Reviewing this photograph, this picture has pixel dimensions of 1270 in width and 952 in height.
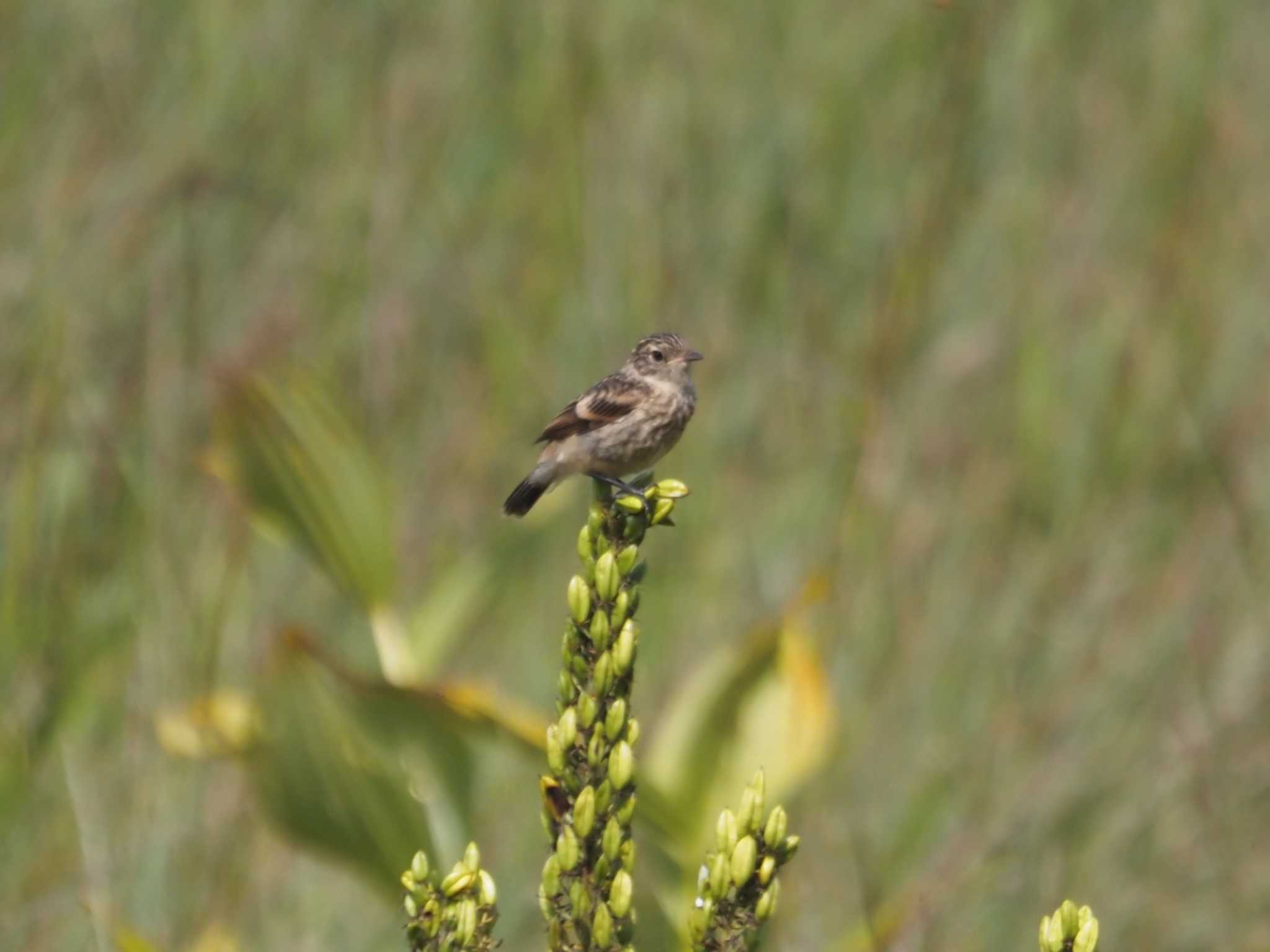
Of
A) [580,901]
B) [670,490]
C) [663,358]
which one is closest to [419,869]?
[580,901]

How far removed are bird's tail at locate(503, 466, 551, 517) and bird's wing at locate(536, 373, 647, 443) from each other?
0.08 metres

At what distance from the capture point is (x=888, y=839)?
4.57m

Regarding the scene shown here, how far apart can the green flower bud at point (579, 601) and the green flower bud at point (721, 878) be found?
1.02ft

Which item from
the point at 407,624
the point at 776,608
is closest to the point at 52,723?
the point at 407,624

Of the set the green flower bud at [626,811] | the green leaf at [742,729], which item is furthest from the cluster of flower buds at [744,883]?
the green leaf at [742,729]

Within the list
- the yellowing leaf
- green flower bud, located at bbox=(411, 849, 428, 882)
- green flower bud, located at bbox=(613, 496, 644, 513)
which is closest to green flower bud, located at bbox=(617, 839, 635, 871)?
green flower bud, located at bbox=(411, 849, 428, 882)

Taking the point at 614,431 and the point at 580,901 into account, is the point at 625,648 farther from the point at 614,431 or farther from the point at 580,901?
the point at 614,431

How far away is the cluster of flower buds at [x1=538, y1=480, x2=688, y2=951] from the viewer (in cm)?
192

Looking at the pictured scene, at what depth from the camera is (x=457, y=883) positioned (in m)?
1.83

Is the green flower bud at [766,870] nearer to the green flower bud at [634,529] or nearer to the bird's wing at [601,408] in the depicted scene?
the green flower bud at [634,529]

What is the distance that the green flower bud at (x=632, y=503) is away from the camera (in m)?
2.20

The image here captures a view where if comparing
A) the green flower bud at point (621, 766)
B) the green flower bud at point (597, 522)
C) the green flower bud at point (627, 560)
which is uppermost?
the green flower bud at point (597, 522)

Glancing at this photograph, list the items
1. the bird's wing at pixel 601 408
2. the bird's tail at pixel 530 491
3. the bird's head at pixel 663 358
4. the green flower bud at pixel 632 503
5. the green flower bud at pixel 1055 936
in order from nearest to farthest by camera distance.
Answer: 1. the green flower bud at pixel 1055 936
2. the green flower bud at pixel 632 503
3. the bird's tail at pixel 530 491
4. the bird's wing at pixel 601 408
5. the bird's head at pixel 663 358

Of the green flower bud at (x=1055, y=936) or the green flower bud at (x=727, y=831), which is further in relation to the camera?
the green flower bud at (x=727, y=831)
